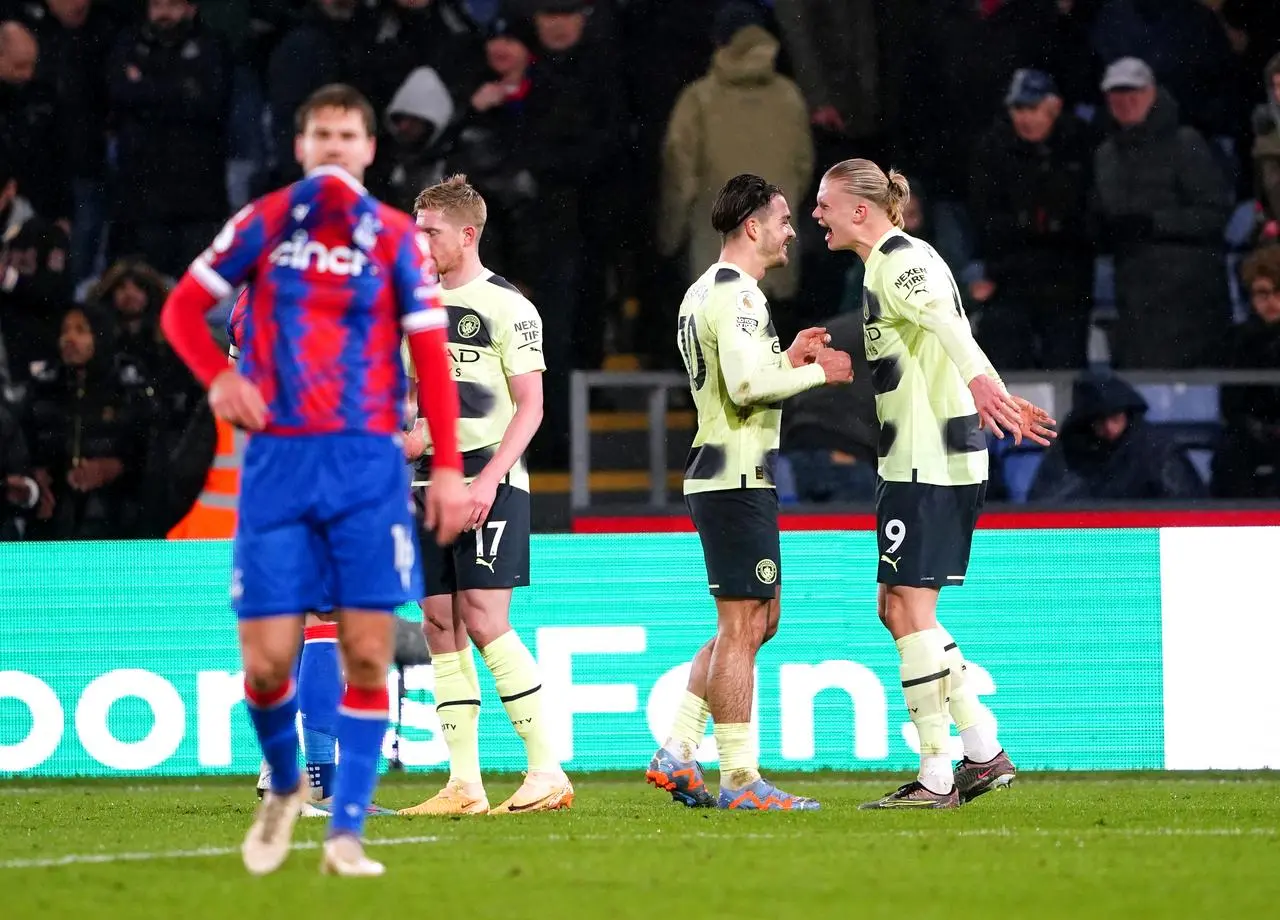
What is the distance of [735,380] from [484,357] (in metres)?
0.88

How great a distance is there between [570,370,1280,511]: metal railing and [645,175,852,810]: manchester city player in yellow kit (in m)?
2.92

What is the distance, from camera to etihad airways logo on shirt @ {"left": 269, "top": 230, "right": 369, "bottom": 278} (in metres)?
5.20

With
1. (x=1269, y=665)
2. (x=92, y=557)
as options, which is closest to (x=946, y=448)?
(x=1269, y=665)

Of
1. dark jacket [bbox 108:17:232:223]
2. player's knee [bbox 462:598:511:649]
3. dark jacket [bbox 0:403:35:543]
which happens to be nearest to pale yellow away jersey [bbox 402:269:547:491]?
player's knee [bbox 462:598:511:649]

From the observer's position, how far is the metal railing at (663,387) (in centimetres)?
1041

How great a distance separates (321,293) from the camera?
17.1 ft

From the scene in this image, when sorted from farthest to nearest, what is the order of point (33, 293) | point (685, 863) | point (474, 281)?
point (33, 293), point (474, 281), point (685, 863)

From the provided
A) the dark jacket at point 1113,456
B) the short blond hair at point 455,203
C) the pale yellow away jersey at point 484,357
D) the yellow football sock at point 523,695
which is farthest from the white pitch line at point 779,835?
the dark jacket at point 1113,456

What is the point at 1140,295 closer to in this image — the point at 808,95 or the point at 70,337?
the point at 808,95

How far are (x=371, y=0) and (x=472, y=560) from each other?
21.3 ft

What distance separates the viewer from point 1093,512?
31.9ft

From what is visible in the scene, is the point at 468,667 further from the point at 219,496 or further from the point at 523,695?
the point at 219,496

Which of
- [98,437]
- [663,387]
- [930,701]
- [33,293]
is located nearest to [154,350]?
[98,437]

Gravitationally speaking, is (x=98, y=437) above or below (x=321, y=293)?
below
